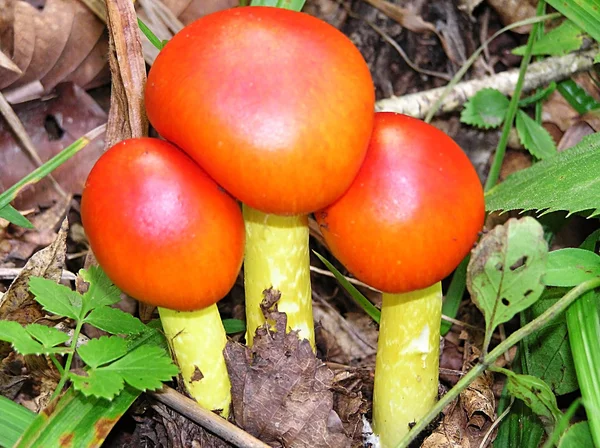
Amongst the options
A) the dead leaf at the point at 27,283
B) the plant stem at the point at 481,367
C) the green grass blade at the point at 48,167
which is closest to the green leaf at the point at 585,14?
the plant stem at the point at 481,367

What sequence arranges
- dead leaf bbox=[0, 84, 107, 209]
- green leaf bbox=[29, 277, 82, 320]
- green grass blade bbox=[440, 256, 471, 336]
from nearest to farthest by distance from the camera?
green leaf bbox=[29, 277, 82, 320] → green grass blade bbox=[440, 256, 471, 336] → dead leaf bbox=[0, 84, 107, 209]

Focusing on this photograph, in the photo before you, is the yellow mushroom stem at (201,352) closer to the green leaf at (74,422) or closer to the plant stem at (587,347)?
the green leaf at (74,422)

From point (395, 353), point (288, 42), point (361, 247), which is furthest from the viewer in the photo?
point (395, 353)

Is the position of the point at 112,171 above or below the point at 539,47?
above

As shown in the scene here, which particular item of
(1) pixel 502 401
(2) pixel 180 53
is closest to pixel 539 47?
(1) pixel 502 401

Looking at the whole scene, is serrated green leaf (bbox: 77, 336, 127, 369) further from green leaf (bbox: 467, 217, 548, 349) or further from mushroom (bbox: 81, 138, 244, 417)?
green leaf (bbox: 467, 217, 548, 349)

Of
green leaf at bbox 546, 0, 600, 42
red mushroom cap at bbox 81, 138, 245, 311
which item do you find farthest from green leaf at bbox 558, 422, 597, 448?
green leaf at bbox 546, 0, 600, 42

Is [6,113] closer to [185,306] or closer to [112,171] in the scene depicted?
[112,171]

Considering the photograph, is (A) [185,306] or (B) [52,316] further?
(B) [52,316]
